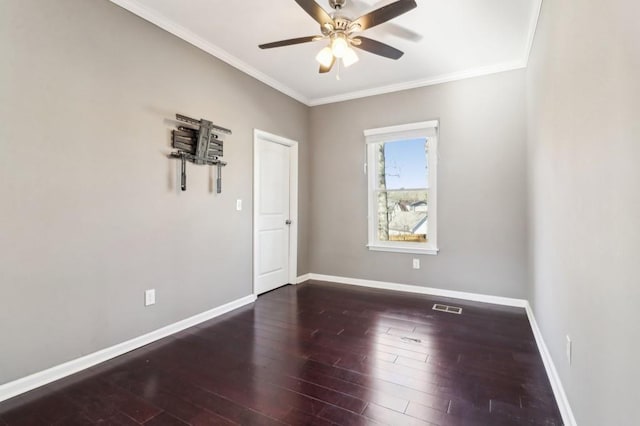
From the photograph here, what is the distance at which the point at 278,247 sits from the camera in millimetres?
4430

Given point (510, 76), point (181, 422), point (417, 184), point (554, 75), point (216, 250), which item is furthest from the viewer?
point (417, 184)

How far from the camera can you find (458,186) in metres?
3.91

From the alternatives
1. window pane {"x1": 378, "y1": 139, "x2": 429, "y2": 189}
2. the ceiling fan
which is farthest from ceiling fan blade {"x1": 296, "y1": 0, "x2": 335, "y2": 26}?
window pane {"x1": 378, "y1": 139, "x2": 429, "y2": 189}

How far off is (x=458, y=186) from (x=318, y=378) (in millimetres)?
2883

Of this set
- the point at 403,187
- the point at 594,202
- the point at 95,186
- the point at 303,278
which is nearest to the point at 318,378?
the point at 594,202

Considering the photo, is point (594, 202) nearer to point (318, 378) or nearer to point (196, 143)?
point (318, 378)

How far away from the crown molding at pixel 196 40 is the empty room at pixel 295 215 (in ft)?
0.06

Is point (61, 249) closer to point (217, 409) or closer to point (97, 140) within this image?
point (97, 140)

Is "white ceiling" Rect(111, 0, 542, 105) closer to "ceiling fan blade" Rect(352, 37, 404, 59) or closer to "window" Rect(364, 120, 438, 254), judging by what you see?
"ceiling fan blade" Rect(352, 37, 404, 59)

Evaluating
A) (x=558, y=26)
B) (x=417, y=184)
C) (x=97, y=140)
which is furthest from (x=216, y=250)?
(x=558, y=26)

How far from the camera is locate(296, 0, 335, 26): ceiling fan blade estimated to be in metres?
2.05

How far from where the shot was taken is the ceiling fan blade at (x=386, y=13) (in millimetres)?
1998

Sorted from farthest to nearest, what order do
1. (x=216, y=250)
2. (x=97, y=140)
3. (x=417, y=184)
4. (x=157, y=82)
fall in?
(x=417, y=184) → (x=216, y=250) → (x=157, y=82) → (x=97, y=140)

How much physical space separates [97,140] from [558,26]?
→ 3.22m
